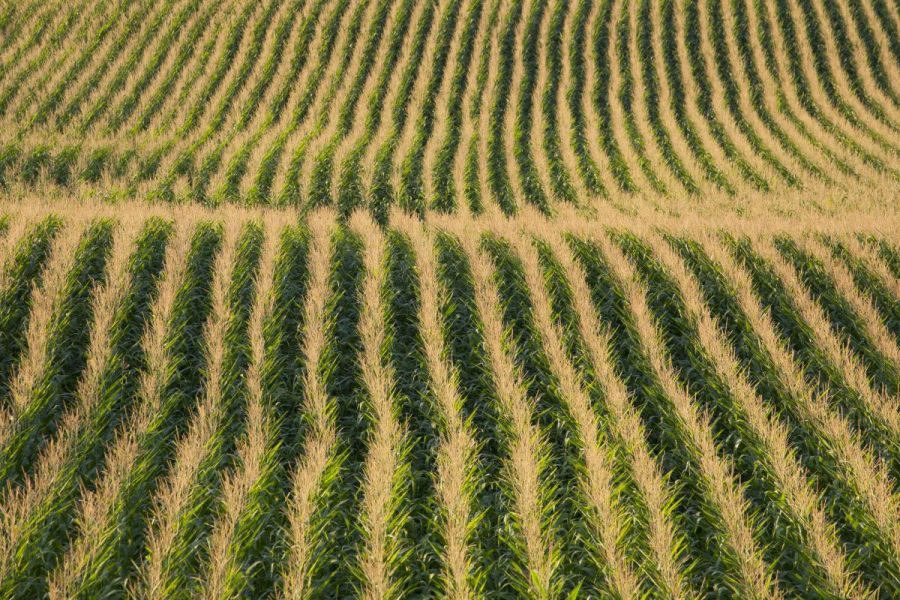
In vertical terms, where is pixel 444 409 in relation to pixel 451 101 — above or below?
above

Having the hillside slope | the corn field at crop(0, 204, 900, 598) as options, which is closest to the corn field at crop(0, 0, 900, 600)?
the corn field at crop(0, 204, 900, 598)

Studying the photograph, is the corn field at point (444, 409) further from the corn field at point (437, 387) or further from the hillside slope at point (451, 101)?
the hillside slope at point (451, 101)

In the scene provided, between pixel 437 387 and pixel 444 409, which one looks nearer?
pixel 444 409

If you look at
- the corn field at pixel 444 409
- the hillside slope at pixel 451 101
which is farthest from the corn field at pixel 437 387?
the hillside slope at pixel 451 101

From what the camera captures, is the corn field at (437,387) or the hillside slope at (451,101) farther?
the hillside slope at (451,101)

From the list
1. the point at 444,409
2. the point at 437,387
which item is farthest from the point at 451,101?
the point at 444,409

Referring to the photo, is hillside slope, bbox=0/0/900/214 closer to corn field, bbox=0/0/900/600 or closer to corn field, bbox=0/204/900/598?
corn field, bbox=0/0/900/600

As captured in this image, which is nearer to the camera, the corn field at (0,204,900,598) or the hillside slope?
the corn field at (0,204,900,598)

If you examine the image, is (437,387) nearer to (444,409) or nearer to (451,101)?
(444,409)

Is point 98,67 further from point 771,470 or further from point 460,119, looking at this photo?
point 771,470

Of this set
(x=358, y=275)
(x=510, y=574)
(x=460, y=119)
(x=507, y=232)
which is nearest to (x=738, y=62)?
(x=460, y=119)

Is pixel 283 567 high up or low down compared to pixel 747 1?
down
